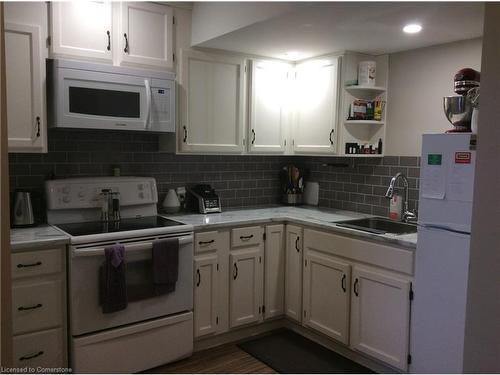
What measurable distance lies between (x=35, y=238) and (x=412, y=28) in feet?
8.10

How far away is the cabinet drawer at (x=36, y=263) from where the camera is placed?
2262mm

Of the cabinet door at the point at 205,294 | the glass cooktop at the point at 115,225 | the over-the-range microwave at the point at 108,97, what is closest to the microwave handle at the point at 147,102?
the over-the-range microwave at the point at 108,97

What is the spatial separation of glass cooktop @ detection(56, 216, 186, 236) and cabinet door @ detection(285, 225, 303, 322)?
34.8 inches

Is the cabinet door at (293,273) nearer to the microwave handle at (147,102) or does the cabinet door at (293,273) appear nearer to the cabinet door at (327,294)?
the cabinet door at (327,294)

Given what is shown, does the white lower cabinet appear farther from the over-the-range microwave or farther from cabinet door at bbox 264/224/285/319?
cabinet door at bbox 264/224/285/319

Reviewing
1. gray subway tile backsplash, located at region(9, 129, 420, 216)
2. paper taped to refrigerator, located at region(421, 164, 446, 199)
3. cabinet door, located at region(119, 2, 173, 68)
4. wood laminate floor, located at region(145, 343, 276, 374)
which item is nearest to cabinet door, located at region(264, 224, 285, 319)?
wood laminate floor, located at region(145, 343, 276, 374)

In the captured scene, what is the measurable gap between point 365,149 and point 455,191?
3.97ft

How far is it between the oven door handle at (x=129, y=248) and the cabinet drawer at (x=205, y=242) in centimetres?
10

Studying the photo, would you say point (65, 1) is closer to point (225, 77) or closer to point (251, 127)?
point (225, 77)

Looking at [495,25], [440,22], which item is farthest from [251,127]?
[495,25]

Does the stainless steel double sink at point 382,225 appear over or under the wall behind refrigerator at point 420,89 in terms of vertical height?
under

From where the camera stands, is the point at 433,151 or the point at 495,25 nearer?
the point at 495,25

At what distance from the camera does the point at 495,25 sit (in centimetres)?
75

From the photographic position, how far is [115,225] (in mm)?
2846
